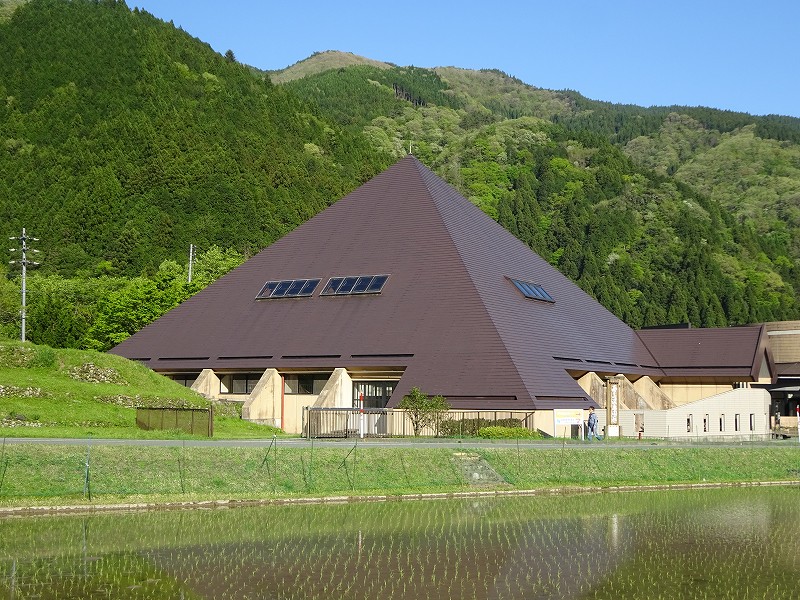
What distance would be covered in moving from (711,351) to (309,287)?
22570mm

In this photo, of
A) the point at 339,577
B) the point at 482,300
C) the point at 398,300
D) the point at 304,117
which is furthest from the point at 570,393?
the point at 304,117

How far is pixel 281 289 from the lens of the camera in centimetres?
5031

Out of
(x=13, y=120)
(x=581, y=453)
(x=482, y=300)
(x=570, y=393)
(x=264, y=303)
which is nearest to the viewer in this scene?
(x=581, y=453)

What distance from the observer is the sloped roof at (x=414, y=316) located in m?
40.8

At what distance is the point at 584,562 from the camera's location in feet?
58.6

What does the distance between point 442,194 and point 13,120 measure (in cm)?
10111

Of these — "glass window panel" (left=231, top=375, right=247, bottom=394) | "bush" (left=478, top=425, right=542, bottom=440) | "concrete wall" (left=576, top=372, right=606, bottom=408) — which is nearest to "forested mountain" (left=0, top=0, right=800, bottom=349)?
"glass window panel" (left=231, top=375, right=247, bottom=394)

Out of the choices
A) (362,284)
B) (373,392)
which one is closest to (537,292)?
(362,284)

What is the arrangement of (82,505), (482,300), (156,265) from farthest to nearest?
1. (156,265)
2. (482,300)
3. (82,505)

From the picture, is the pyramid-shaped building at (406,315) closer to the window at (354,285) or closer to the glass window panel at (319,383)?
the window at (354,285)

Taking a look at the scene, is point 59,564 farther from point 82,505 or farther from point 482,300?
point 482,300

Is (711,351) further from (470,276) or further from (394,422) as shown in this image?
(394,422)

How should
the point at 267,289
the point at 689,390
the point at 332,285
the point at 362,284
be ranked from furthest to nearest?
1. the point at 689,390
2. the point at 267,289
3. the point at 332,285
4. the point at 362,284

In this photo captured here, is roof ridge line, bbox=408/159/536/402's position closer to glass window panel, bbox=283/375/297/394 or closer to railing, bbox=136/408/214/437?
glass window panel, bbox=283/375/297/394
